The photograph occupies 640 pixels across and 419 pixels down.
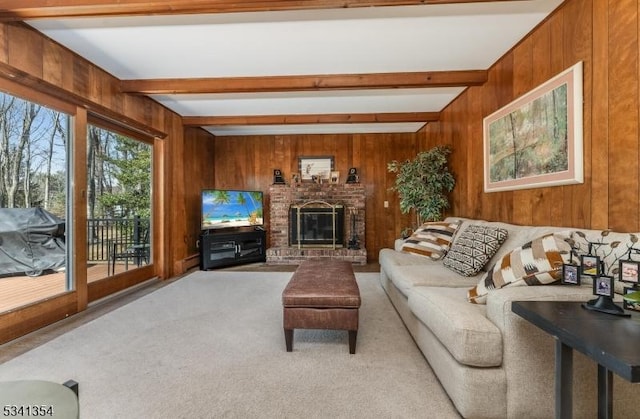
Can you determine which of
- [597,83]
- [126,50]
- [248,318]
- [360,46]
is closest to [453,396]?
[248,318]

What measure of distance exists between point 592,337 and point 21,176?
12.3 feet

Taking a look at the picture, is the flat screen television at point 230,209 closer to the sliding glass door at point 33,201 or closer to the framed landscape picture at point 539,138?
the sliding glass door at point 33,201

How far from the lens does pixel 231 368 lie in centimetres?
188

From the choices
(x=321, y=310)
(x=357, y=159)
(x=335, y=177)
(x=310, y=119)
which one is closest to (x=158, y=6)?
(x=321, y=310)

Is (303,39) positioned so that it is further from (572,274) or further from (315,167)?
(315,167)

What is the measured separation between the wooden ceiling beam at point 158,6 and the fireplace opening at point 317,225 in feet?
12.6

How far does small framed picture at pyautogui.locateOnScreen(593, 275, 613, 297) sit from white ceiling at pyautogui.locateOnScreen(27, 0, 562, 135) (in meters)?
1.95

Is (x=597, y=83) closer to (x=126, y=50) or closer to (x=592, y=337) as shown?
(x=592, y=337)

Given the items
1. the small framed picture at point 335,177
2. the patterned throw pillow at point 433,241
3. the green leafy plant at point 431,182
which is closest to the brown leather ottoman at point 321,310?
the patterned throw pillow at point 433,241

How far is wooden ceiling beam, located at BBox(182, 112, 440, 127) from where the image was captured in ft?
14.9

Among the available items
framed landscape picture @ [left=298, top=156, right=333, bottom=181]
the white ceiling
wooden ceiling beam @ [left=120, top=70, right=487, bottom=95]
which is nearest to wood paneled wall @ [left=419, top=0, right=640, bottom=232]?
the white ceiling

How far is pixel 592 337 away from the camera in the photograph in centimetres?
92

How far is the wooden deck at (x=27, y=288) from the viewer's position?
2313mm

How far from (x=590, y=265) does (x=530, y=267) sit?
0.36 metres
